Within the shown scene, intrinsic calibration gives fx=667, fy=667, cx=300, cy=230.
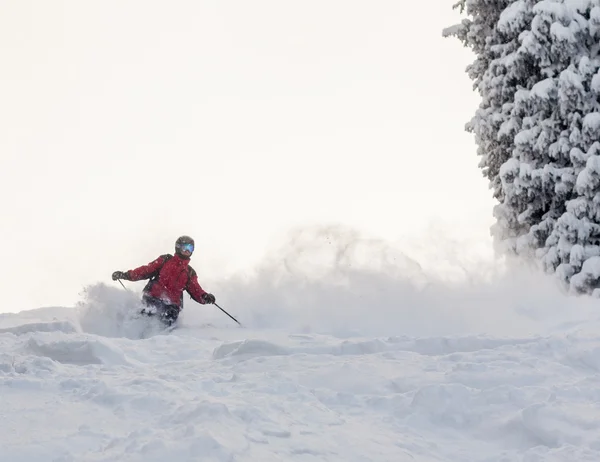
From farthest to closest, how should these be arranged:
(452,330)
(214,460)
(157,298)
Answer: (157,298), (452,330), (214,460)

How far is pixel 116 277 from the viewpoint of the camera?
12375 millimetres

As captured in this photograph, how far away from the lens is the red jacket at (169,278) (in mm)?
12242

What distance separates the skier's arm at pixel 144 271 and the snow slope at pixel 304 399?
158 inches

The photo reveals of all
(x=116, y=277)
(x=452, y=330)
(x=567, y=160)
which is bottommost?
(x=452, y=330)

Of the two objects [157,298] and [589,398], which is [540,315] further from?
[157,298]

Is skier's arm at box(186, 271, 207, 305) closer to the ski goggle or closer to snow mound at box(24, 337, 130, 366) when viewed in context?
the ski goggle

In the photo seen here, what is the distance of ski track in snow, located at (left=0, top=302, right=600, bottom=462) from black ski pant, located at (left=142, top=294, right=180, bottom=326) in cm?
424

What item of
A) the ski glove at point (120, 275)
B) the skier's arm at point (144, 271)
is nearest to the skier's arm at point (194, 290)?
the skier's arm at point (144, 271)

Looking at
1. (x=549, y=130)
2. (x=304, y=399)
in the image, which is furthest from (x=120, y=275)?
(x=549, y=130)

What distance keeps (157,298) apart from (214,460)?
8.60 meters

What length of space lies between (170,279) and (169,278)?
0.03m

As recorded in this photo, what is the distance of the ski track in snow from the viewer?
164 inches

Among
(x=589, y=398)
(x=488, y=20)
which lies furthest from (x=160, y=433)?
(x=488, y=20)

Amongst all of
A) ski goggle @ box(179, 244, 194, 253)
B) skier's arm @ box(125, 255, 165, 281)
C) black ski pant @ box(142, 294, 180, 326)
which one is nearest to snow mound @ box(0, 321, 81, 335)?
black ski pant @ box(142, 294, 180, 326)
